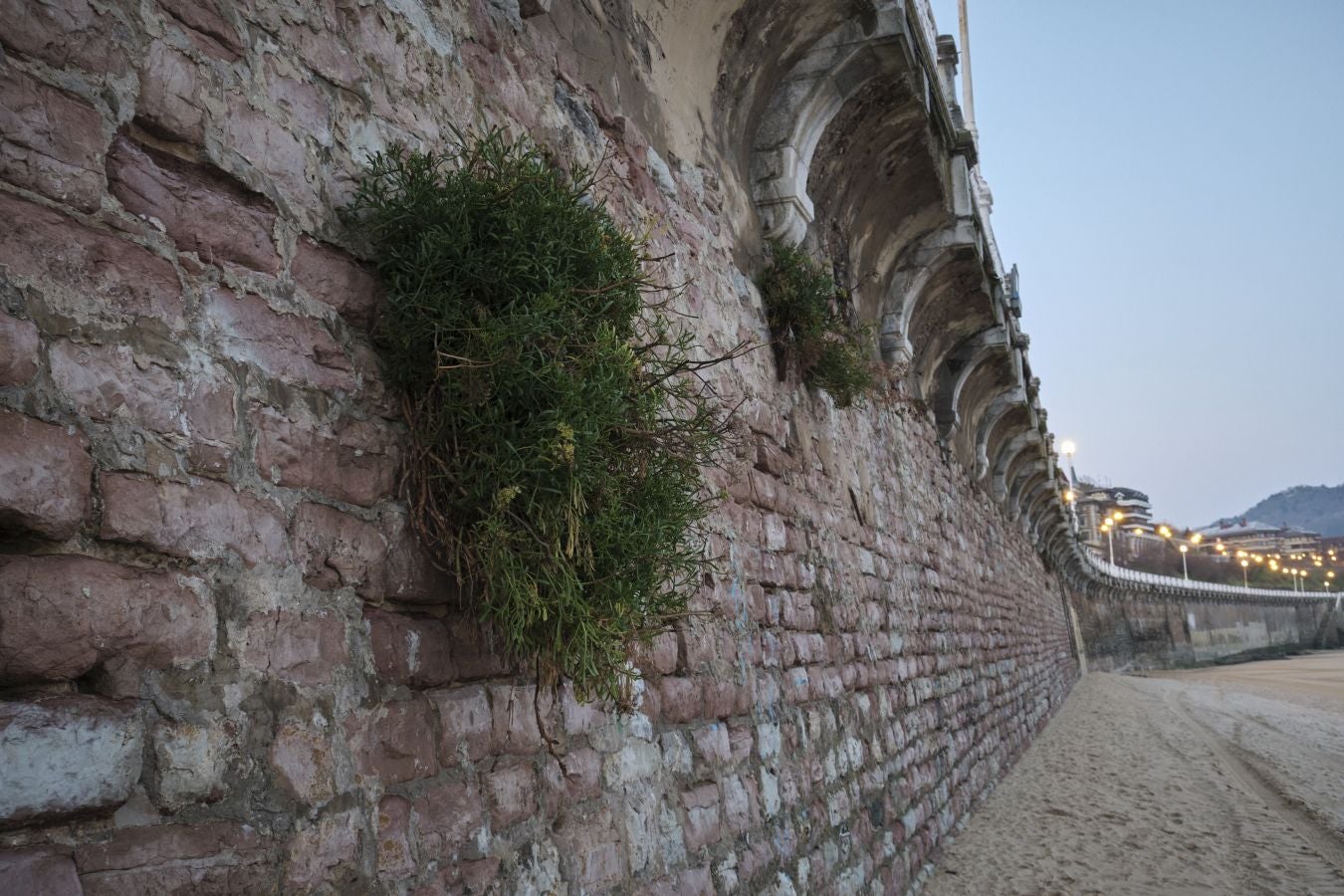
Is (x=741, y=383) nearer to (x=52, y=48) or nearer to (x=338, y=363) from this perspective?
(x=338, y=363)

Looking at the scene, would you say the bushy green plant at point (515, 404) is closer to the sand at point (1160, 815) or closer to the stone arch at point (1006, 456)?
the sand at point (1160, 815)

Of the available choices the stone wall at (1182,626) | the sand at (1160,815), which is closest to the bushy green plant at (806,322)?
the sand at (1160,815)

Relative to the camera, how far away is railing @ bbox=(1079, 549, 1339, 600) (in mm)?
32000

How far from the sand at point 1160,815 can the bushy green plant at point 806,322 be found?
260 cm

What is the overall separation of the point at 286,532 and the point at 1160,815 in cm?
713

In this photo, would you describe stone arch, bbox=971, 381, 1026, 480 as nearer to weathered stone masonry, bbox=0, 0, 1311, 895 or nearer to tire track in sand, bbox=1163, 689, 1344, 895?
tire track in sand, bbox=1163, 689, 1344, 895

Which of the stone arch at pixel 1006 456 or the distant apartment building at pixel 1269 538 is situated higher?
the distant apartment building at pixel 1269 538

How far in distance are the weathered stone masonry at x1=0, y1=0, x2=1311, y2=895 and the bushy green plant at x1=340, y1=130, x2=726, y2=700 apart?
0.28 ft

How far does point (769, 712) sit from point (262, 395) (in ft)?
7.49

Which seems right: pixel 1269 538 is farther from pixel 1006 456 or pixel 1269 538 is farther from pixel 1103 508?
pixel 1006 456

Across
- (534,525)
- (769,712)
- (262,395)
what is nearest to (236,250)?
(262,395)

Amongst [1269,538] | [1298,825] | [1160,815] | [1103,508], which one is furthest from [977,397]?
[1269,538]

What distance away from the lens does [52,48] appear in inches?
55.0

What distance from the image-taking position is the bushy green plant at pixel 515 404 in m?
1.83
